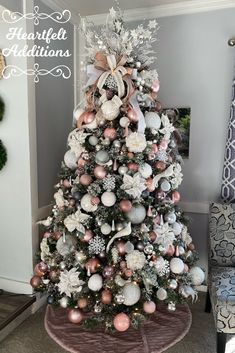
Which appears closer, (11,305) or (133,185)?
(133,185)

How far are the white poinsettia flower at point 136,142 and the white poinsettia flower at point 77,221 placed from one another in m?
0.43

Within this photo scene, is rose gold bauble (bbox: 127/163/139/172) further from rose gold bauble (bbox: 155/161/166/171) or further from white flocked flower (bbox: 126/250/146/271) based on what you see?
white flocked flower (bbox: 126/250/146/271)

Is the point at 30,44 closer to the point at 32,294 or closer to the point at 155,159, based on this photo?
the point at 155,159

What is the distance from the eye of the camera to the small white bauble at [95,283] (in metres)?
1.45

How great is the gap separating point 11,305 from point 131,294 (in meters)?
1.13

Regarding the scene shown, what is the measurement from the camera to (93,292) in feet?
4.93

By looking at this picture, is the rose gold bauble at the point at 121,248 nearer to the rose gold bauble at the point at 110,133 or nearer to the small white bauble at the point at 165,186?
the small white bauble at the point at 165,186

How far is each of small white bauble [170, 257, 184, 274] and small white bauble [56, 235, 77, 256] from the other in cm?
53

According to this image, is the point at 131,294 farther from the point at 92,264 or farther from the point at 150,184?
the point at 150,184

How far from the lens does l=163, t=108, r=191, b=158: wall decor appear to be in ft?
7.93

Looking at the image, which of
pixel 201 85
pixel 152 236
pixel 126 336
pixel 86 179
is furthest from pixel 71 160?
pixel 201 85

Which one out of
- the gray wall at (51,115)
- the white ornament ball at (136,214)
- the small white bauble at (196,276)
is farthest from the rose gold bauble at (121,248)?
the gray wall at (51,115)

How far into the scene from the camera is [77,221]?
153 centimetres

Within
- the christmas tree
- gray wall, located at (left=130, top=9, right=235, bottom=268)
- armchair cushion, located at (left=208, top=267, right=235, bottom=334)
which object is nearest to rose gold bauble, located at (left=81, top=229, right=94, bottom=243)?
the christmas tree
